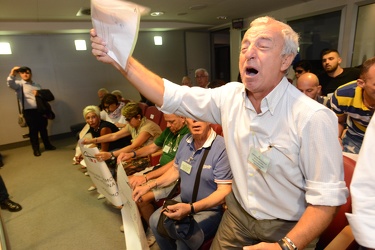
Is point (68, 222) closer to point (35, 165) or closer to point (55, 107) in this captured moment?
point (35, 165)

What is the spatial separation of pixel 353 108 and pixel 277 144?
124cm

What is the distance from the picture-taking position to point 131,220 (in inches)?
72.5

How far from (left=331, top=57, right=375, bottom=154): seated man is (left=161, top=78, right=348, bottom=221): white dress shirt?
1.00 m

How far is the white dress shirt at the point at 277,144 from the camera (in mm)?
732

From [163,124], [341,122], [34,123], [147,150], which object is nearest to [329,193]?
[341,122]

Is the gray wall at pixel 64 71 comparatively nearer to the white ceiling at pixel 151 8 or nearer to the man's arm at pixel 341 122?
the white ceiling at pixel 151 8

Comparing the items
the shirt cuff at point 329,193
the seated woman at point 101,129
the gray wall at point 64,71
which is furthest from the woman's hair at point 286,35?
the gray wall at point 64,71

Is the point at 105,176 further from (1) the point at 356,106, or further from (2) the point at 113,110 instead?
(1) the point at 356,106

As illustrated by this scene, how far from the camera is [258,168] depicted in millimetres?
869

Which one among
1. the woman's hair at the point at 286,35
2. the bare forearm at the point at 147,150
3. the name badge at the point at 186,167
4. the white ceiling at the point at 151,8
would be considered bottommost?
the bare forearm at the point at 147,150

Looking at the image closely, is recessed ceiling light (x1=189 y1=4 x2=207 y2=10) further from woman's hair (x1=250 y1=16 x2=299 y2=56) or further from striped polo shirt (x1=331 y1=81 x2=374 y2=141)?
woman's hair (x1=250 y1=16 x2=299 y2=56)

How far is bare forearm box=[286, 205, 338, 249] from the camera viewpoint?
76 cm

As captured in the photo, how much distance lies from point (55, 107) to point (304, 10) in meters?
5.95

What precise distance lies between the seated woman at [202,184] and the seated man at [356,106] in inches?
39.1
